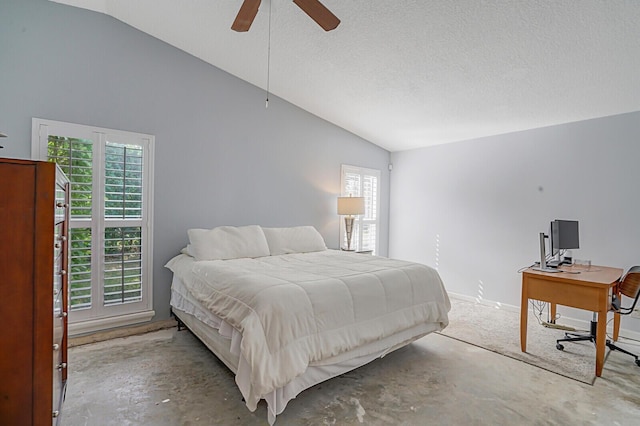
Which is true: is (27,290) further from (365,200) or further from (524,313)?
(365,200)

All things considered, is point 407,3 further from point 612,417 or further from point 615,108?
point 612,417

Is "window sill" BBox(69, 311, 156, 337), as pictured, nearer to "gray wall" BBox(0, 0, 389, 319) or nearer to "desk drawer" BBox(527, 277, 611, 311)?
"gray wall" BBox(0, 0, 389, 319)

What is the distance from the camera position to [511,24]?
231 centimetres

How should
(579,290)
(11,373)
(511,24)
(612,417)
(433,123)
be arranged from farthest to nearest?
1. (433,123)
2. (579,290)
3. (511,24)
4. (612,417)
5. (11,373)

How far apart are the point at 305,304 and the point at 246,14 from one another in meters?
1.99

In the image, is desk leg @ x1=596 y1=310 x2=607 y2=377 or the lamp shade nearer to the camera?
desk leg @ x1=596 y1=310 x2=607 y2=377

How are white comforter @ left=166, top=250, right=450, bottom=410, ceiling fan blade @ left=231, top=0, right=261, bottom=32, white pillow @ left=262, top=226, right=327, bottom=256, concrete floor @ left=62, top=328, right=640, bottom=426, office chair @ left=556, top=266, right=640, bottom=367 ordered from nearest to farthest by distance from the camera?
white comforter @ left=166, top=250, right=450, bottom=410, concrete floor @ left=62, top=328, right=640, bottom=426, ceiling fan blade @ left=231, top=0, right=261, bottom=32, office chair @ left=556, top=266, right=640, bottom=367, white pillow @ left=262, top=226, right=327, bottom=256

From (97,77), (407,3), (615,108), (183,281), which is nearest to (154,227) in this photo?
(183,281)

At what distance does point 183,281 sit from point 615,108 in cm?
464

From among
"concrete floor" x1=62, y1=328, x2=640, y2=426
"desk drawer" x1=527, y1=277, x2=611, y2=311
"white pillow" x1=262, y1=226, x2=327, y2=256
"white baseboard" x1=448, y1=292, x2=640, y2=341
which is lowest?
"concrete floor" x1=62, y1=328, x2=640, y2=426

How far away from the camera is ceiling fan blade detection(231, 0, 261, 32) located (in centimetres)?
206

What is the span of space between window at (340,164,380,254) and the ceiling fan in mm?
2924

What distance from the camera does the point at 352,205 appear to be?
4.57m

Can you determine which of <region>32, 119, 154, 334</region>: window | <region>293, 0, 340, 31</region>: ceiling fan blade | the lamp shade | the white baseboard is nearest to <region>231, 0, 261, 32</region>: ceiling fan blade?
<region>293, 0, 340, 31</region>: ceiling fan blade
